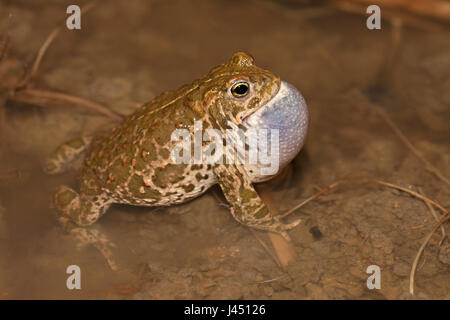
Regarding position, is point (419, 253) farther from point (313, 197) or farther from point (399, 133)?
point (399, 133)

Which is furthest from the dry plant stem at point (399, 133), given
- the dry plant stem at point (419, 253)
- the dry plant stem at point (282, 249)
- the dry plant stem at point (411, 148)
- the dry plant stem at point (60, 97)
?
the dry plant stem at point (60, 97)

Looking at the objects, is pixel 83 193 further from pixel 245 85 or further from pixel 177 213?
pixel 245 85

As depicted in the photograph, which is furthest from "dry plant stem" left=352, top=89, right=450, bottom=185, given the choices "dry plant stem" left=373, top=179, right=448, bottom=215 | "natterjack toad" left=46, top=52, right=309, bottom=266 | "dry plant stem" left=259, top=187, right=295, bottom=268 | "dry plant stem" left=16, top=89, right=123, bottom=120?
"dry plant stem" left=16, top=89, right=123, bottom=120

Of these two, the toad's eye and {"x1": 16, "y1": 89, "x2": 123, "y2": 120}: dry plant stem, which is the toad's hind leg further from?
the toad's eye

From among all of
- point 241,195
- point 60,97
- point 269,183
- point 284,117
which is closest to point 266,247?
point 241,195

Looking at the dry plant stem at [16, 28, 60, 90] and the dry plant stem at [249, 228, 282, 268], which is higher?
the dry plant stem at [16, 28, 60, 90]
